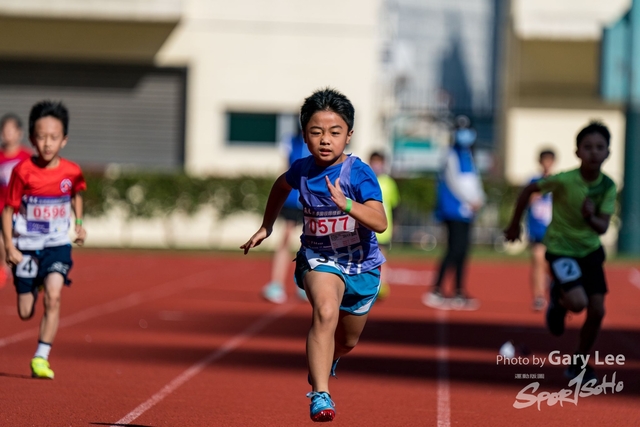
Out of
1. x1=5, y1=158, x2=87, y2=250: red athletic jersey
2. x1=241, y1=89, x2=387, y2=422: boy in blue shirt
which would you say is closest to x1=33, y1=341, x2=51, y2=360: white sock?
x1=5, y1=158, x2=87, y2=250: red athletic jersey

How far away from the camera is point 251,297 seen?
14727mm

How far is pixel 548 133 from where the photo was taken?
87.5 ft

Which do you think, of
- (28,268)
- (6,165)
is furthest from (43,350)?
(6,165)

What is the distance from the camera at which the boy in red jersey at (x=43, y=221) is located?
26.4ft

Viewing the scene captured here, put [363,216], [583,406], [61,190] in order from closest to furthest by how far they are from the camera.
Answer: [363,216]
[583,406]
[61,190]

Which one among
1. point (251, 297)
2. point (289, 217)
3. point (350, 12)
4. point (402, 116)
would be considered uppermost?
point (350, 12)

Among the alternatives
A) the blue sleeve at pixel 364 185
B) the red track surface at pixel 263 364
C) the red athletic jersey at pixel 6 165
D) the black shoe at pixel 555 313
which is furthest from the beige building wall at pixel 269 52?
the blue sleeve at pixel 364 185

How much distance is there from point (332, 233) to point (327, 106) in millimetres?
692

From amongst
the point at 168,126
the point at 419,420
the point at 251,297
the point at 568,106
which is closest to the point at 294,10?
the point at 168,126

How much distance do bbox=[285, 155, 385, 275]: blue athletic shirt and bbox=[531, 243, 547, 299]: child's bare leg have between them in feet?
25.1

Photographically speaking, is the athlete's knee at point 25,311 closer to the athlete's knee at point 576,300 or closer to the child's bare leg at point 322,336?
the child's bare leg at point 322,336

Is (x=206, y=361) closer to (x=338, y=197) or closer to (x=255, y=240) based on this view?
(x=255, y=240)

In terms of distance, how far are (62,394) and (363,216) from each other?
2.78 m

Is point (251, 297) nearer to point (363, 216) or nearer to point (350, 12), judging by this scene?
point (363, 216)
